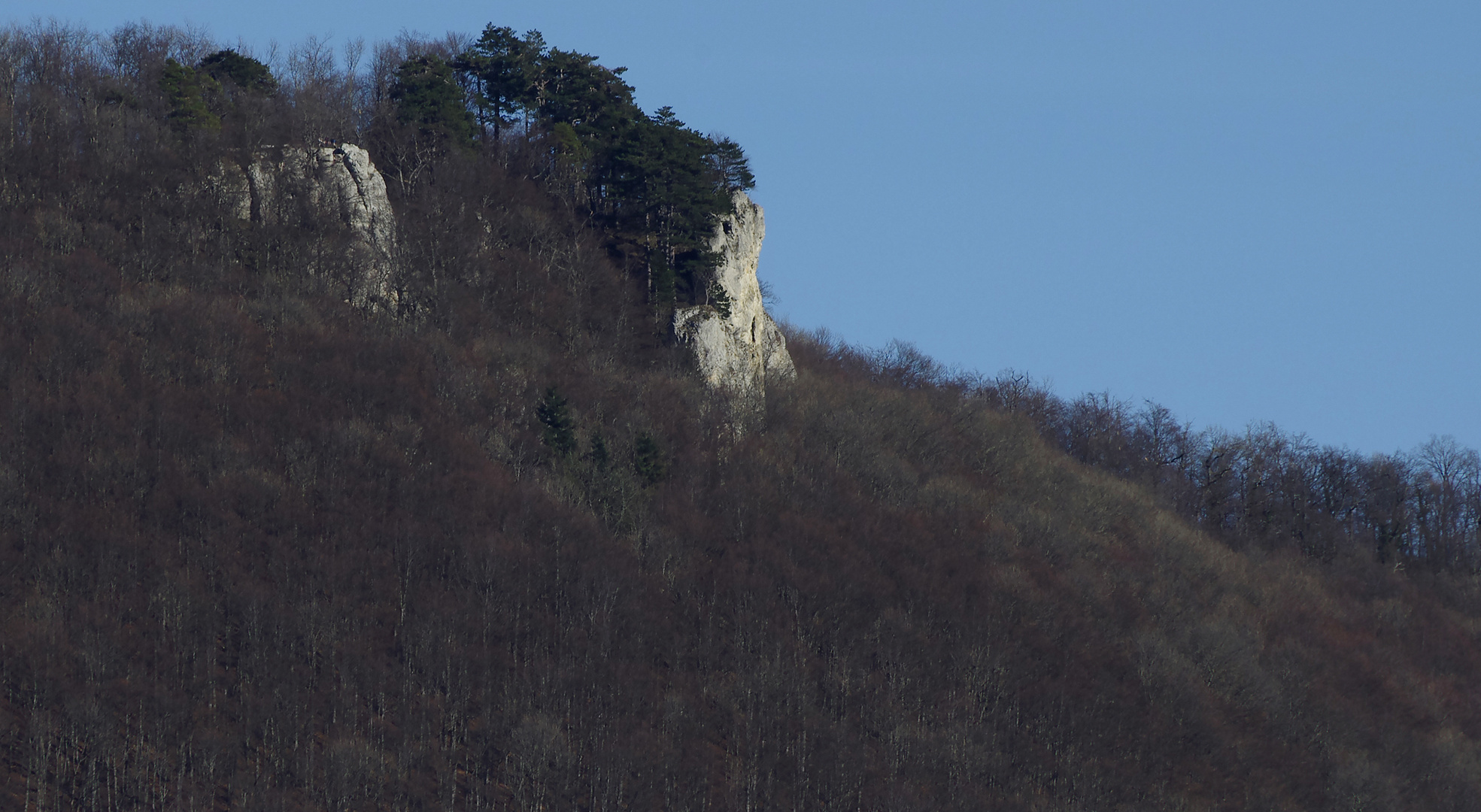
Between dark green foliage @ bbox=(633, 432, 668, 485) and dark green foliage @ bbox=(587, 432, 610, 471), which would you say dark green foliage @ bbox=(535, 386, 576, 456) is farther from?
dark green foliage @ bbox=(633, 432, 668, 485)

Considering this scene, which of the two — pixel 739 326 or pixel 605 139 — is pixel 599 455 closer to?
pixel 739 326

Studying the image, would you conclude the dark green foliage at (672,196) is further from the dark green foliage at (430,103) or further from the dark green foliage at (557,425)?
the dark green foliage at (557,425)

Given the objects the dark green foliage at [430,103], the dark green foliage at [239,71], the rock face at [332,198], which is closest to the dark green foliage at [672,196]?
the dark green foliage at [430,103]

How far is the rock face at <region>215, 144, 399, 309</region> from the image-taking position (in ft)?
218

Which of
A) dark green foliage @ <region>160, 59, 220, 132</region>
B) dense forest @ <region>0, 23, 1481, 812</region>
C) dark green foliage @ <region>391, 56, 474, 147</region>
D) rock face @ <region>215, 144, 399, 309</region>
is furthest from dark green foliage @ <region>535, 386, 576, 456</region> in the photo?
dark green foliage @ <region>160, 59, 220, 132</region>

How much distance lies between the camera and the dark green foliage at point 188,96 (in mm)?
68812

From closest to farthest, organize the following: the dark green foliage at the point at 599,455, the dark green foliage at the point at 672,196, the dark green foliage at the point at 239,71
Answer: the dark green foliage at the point at 599,455 → the dark green foliage at the point at 672,196 → the dark green foliage at the point at 239,71

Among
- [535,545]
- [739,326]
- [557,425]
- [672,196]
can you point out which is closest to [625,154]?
[672,196]

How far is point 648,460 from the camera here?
201ft

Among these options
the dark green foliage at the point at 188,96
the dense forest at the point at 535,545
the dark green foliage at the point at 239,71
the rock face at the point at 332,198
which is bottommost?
the dense forest at the point at 535,545

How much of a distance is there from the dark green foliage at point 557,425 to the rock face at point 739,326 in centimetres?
894

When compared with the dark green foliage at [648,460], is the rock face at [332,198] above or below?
above

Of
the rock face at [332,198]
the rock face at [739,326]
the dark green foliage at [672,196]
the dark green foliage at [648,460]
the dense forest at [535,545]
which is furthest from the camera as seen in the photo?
the dark green foliage at [672,196]

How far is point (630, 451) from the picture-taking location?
62.4 m
